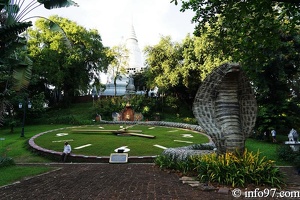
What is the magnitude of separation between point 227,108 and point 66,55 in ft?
99.0

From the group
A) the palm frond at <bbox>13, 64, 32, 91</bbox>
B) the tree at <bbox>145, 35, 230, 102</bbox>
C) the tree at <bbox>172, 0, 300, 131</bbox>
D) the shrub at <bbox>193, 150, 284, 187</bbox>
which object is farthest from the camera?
the tree at <bbox>145, 35, 230, 102</bbox>

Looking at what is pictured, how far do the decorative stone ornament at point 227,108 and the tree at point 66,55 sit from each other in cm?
2466

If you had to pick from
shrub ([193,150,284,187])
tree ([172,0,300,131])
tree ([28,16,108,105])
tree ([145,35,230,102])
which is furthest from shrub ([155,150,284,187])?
tree ([28,16,108,105])

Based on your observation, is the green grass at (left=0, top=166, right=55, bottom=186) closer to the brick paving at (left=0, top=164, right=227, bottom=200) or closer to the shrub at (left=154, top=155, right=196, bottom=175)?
the brick paving at (left=0, top=164, right=227, bottom=200)

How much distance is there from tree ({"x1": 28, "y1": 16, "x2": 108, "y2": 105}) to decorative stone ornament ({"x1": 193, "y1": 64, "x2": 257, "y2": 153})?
24664 millimetres

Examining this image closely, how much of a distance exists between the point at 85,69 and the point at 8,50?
30.1 metres

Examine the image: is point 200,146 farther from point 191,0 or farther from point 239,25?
point 191,0

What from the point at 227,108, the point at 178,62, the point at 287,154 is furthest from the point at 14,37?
the point at 178,62

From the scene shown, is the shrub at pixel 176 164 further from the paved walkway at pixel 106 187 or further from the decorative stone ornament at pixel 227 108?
the decorative stone ornament at pixel 227 108

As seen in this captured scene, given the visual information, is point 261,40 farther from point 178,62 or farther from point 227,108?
point 178,62

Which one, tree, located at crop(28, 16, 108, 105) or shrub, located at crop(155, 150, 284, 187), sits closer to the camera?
shrub, located at crop(155, 150, 284, 187)

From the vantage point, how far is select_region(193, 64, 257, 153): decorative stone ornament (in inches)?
291

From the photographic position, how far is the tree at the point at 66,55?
31.8m

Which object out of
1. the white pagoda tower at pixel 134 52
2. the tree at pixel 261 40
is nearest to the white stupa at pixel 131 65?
the white pagoda tower at pixel 134 52
